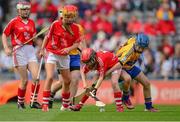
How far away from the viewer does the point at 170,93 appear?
24234mm

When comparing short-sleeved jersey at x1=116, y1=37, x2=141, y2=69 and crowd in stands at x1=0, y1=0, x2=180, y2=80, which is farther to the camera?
crowd in stands at x1=0, y1=0, x2=180, y2=80

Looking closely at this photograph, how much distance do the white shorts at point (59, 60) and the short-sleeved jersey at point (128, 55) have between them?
114 centimetres

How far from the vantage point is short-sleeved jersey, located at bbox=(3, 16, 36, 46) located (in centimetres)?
1778

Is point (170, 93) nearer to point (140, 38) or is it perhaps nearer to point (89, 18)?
point (89, 18)

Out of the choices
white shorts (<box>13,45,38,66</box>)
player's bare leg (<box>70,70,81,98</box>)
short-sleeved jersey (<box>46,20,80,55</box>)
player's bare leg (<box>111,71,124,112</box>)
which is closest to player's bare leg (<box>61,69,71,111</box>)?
short-sleeved jersey (<box>46,20,80,55</box>)

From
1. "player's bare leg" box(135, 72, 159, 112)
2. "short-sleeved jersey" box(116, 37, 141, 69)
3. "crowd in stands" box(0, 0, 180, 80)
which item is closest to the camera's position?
"short-sleeved jersey" box(116, 37, 141, 69)

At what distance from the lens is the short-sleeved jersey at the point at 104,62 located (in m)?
16.4

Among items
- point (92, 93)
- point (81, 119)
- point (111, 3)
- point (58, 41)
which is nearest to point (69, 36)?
point (58, 41)

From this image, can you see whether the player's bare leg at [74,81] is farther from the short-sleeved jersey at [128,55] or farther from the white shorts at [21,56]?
the short-sleeved jersey at [128,55]

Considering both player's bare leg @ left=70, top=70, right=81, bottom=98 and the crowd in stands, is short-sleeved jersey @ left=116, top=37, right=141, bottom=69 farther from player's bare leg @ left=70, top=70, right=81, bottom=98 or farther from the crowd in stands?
the crowd in stands

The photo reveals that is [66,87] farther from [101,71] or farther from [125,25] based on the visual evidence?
[125,25]

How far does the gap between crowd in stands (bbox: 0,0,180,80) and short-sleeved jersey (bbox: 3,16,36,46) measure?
870 centimetres

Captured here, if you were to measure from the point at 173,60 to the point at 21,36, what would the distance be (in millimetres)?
9807

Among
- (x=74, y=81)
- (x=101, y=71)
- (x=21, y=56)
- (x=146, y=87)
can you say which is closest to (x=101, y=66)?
(x=101, y=71)
